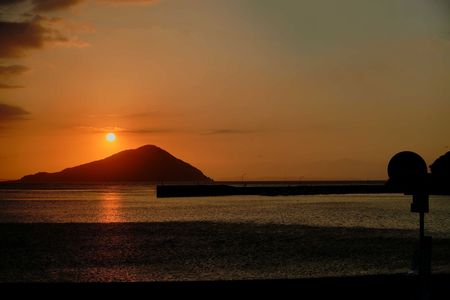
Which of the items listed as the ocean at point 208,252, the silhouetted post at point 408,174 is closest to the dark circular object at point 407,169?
the silhouetted post at point 408,174

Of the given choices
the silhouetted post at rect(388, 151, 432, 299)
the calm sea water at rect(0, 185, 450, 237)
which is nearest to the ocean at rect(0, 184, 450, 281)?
the calm sea water at rect(0, 185, 450, 237)

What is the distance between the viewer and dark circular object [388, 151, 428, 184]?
8719mm

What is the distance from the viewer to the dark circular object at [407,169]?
343 inches

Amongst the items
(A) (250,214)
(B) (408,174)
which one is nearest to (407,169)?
(B) (408,174)

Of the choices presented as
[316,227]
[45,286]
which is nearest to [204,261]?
[45,286]

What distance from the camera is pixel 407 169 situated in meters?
8.73

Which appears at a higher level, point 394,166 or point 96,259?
point 394,166

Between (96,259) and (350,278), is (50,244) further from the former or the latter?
(350,278)

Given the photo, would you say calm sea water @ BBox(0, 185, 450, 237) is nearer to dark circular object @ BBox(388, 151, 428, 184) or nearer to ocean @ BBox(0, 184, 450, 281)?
ocean @ BBox(0, 184, 450, 281)

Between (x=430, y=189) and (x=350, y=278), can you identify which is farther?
(x=350, y=278)

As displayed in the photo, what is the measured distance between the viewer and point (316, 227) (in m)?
62.8

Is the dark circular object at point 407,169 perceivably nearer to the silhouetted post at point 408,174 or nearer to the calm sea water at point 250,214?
the silhouetted post at point 408,174

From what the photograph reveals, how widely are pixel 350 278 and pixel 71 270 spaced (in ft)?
68.3

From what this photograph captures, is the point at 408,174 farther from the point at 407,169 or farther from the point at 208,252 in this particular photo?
the point at 208,252
